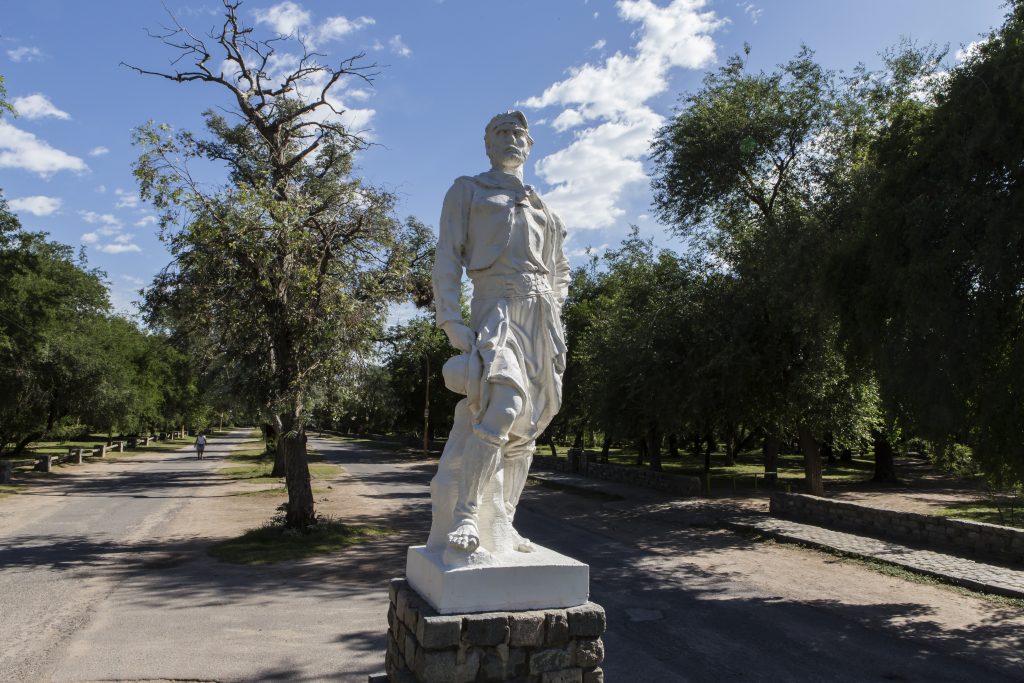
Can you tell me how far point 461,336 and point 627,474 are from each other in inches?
791

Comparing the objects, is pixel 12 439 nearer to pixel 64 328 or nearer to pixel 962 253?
pixel 64 328

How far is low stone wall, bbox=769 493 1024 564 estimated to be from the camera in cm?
1069

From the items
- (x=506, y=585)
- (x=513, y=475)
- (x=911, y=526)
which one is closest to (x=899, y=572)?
(x=911, y=526)

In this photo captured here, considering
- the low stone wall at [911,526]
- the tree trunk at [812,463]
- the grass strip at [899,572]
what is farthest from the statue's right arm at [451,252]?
the tree trunk at [812,463]

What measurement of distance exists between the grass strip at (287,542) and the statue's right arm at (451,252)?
7.76m

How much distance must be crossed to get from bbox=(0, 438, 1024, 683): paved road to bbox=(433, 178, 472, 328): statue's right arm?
128 inches

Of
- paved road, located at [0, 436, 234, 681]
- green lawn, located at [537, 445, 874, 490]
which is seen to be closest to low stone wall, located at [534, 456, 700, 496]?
green lawn, located at [537, 445, 874, 490]

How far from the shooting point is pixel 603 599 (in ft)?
27.9

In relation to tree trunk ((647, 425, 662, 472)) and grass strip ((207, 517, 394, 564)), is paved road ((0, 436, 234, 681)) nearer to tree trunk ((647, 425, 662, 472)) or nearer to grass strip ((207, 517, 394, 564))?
grass strip ((207, 517, 394, 564))

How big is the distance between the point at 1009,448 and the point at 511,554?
21.8 feet

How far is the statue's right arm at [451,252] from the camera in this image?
4238 mm

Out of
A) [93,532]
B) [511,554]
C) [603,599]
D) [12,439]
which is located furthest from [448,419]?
[511,554]

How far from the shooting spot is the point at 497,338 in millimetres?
4008

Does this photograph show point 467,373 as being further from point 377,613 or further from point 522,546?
point 377,613
